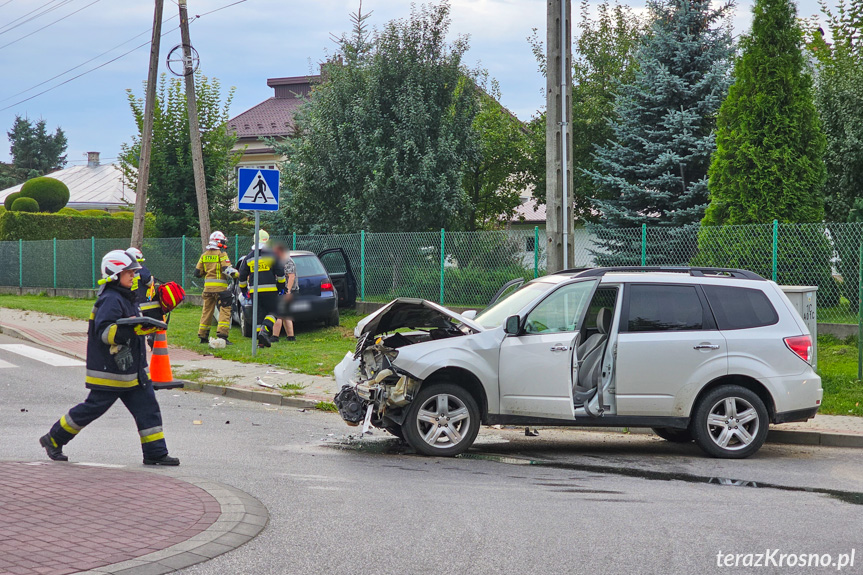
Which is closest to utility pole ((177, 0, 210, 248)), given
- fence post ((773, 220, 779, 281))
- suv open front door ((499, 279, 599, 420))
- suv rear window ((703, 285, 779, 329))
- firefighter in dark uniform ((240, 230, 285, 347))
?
firefighter in dark uniform ((240, 230, 285, 347))

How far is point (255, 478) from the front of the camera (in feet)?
22.7

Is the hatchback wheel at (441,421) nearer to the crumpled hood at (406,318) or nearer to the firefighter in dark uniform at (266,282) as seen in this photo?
the crumpled hood at (406,318)

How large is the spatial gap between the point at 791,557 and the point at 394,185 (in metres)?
17.4

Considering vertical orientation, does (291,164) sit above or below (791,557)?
above

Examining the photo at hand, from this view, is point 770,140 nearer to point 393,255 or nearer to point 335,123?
point 393,255

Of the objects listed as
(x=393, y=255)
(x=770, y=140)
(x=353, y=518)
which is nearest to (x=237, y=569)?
(x=353, y=518)

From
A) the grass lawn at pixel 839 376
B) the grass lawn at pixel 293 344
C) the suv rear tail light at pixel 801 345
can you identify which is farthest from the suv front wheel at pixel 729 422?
the grass lawn at pixel 293 344

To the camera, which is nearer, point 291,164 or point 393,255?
point 393,255

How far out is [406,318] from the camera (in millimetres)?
8578

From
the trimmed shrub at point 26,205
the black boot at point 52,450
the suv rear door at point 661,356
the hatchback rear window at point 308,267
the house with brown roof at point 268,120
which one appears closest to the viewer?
the black boot at point 52,450

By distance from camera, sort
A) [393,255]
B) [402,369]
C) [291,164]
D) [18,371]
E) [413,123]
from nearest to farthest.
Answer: [402,369], [18,371], [393,255], [413,123], [291,164]

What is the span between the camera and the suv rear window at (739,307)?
27.4 ft

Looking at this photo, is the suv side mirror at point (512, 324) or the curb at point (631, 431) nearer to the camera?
the suv side mirror at point (512, 324)

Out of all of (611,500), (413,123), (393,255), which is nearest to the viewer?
(611,500)
